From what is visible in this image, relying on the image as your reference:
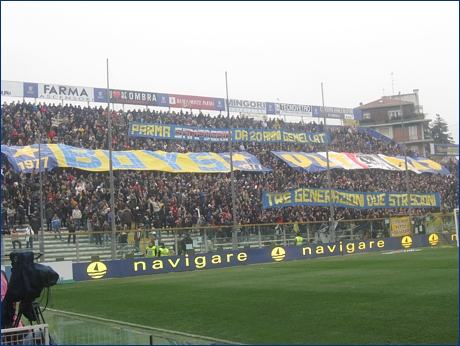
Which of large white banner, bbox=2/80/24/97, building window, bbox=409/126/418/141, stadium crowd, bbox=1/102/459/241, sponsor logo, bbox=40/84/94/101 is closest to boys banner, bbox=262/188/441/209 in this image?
stadium crowd, bbox=1/102/459/241

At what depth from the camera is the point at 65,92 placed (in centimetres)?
4344

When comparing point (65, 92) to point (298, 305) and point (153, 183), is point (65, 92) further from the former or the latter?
point (298, 305)

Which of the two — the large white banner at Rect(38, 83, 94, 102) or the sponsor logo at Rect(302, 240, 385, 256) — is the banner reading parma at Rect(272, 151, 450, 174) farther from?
the large white banner at Rect(38, 83, 94, 102)

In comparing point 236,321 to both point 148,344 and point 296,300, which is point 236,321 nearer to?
point 296,300

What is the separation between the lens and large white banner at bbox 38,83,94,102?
42344mm

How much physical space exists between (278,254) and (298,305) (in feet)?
62.7

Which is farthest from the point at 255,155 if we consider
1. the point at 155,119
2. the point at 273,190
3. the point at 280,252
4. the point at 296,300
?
the point at 296,300

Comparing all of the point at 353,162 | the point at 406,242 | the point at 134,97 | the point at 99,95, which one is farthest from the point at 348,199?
the point at 99,95

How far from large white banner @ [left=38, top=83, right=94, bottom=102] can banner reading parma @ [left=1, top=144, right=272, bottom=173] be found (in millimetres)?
9428

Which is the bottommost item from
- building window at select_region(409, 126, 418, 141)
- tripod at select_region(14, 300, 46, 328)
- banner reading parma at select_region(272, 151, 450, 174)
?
tripod at select_region(14, 300, 46, 328)

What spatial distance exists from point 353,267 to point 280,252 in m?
9.12

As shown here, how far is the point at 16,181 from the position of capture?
96.6 feet

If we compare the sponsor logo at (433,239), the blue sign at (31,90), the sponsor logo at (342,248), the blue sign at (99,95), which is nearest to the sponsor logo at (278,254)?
the sponsor logo at (342,248)

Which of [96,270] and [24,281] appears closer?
[24,281]
